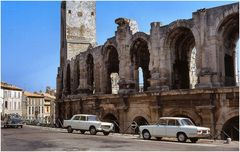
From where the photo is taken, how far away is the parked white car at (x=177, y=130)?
1897cm

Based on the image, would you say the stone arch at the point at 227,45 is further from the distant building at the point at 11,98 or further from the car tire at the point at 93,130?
the distant building at the point at 11,98

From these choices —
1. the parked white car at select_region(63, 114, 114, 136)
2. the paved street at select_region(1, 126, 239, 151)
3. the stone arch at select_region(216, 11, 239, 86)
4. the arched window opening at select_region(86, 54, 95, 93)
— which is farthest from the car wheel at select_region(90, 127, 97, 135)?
the arched window opening at select_region(86, 54, 95, 93)

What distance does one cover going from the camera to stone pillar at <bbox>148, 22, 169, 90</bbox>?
25.7 m

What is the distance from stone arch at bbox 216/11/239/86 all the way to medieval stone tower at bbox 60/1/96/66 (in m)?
18.3

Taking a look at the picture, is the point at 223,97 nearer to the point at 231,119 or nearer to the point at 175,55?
the point at 231,119

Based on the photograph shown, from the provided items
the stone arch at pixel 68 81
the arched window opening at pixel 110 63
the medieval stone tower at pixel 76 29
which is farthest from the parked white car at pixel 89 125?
the medieval stone tower at pixel 76 29

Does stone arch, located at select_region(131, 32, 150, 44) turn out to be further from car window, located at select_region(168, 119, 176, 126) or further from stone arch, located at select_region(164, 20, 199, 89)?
car window, located at select_region(168, 119, 176, 126)

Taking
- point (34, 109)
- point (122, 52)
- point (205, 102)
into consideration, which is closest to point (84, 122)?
point (122, 52)

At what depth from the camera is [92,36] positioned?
40.9 meters

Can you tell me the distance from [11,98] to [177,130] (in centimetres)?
6474

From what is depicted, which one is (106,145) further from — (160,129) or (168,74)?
(168,74)

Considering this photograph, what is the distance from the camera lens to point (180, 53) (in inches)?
1065

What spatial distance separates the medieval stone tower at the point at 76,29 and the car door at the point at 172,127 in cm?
2125

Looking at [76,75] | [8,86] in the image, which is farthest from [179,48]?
[8,86]
